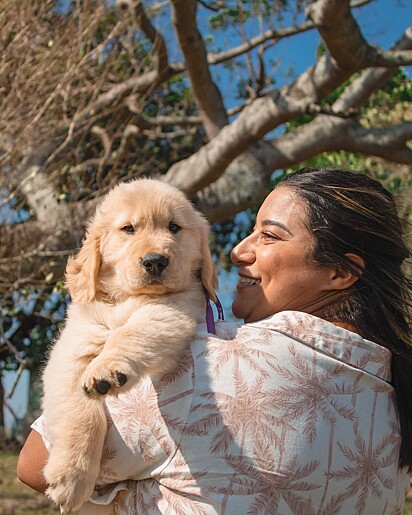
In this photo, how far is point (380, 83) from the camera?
8453 mm

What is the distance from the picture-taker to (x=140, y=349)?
81.4 inches

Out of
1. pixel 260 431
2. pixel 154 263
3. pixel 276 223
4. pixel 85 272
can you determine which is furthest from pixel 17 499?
pixel 260 431

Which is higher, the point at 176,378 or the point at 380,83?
the point at 176,378

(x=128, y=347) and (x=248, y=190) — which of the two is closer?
(x=128, y=347)

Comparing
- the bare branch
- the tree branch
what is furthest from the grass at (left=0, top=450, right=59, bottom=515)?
the bare branch

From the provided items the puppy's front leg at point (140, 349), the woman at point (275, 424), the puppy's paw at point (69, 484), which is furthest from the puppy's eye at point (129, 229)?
the puppy's paw at point (69, 484)

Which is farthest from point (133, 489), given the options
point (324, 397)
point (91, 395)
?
point (324, 397)

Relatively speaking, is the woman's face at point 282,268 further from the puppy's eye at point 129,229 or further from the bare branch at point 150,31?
the bare branch at point 150,31

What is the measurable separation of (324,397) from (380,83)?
23.3 ft

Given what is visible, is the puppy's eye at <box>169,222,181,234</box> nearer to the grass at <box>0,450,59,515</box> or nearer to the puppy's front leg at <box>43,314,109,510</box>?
the puppy's front leg at <box>43,314,109,510</box>

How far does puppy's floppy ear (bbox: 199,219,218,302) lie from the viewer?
2619mm

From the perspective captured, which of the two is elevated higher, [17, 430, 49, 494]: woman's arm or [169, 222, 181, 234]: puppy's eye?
[169, 222, 181, 234]: puppy's eye

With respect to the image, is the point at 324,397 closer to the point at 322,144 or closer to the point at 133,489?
the point at 133,489

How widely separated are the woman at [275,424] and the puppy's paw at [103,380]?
0.08 m
